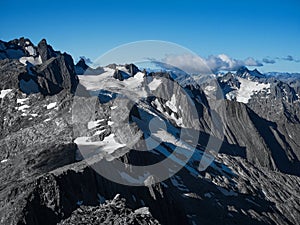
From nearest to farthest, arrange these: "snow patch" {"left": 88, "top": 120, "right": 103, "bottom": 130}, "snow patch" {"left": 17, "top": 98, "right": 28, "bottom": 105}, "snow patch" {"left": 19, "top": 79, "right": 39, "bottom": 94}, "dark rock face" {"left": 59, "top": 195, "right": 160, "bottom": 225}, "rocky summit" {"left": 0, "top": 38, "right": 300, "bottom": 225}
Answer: "dark rock face" {"left": 59, "top": 195, "right": 160, "bottom": 225}
"rocky summit" {"left": 0, "top": 38, "right": 300, "bottom": 225}
"snow patch" {"left": 88, "top": 120, "right": 103, "bottom": 130}
"snow patch" {"left": 17, "top": 98, "right": 28, "bottom": 105}
"snow patch" {"left": 19, "top": 79, "right": 39, "bottom": 94}

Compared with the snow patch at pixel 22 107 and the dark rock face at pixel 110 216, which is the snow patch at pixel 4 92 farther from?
the dark rock face at pixel 110 216

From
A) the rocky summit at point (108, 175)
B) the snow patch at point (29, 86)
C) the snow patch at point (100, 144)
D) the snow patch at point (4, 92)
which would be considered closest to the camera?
the rocky summit at point (108, 175)

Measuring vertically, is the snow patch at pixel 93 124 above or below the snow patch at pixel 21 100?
below

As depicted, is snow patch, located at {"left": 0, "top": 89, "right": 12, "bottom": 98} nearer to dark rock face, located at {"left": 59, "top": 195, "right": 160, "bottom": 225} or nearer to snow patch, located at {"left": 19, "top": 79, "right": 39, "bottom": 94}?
snow patch, located at {"left": 19, "top": 79, "right": 39, "bottom": 94}

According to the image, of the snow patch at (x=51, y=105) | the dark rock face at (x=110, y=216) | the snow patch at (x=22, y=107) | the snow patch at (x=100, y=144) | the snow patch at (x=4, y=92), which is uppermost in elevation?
the dark rock face at (x=110, y=216)

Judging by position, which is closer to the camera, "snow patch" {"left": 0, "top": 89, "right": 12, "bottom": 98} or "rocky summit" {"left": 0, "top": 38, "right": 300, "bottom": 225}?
"rocky summit" {"left": 0, "top": 38, "right": 300, "bottom": 225}

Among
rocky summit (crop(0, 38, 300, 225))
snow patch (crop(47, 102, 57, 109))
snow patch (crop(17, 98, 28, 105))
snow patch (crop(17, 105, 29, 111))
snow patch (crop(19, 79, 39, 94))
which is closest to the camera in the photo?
rocky summit (crop(0, 38, 300, 225))

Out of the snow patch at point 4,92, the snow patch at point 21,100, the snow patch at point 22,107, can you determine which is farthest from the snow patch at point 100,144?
the snow patch at point 4,92

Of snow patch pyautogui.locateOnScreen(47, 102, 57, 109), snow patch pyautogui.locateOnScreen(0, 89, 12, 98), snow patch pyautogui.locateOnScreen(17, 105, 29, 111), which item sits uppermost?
snow patch pyautogui.locateOnScreen(0, 89, 12, 98)

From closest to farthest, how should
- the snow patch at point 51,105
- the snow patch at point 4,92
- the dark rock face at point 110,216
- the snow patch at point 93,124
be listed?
the dark rock face at point 110,216, the snow patch at point 93,124, the snow patch at point 51,105, the snow patch at point 4,92

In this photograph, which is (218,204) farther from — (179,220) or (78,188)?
(78,188)

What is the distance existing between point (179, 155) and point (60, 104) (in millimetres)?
36968

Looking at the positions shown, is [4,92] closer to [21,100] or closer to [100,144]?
[21,100]

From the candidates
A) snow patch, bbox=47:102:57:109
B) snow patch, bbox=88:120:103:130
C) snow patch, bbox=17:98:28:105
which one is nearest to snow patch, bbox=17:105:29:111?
snow patch, bbox=17:98:28:105
